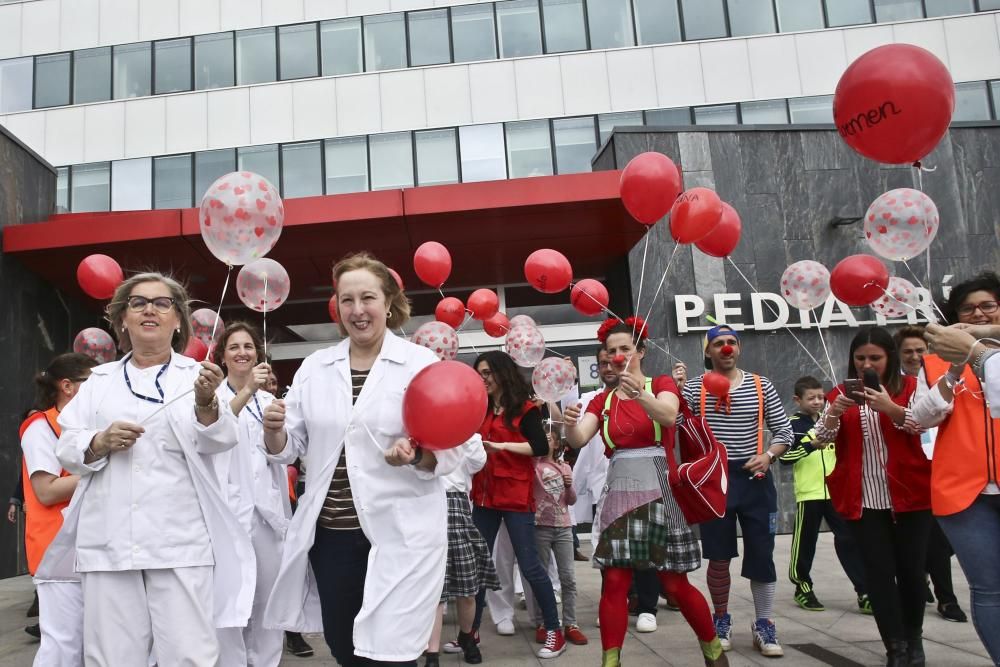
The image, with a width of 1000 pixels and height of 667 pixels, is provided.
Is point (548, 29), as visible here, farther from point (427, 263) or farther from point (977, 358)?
point (977, 358)

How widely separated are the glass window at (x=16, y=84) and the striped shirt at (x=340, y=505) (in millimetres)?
20932

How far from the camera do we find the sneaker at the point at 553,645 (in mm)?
5453

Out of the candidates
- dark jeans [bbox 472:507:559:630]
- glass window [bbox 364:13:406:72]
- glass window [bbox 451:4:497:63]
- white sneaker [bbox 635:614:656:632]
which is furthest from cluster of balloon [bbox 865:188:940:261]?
glass window [bbox 364:13:406:72]

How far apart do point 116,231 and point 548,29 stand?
10817mm

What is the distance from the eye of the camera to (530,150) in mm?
18062

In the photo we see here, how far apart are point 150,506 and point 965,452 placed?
3.61 m

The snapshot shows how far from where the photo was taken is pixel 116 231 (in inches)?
473

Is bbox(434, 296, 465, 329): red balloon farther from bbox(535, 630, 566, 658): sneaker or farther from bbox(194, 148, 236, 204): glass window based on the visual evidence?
bbox(194, 148, 236, 204): glass window

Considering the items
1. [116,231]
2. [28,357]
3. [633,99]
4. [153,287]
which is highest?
[633,99]

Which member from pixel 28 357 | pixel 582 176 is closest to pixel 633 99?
pixel 582 176

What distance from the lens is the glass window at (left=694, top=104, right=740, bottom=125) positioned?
1783 centimetres

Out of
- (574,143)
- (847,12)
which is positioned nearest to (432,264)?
(574,143)

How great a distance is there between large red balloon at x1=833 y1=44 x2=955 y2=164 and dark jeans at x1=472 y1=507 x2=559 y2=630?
341 centimetres

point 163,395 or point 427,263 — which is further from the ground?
point 427,263
